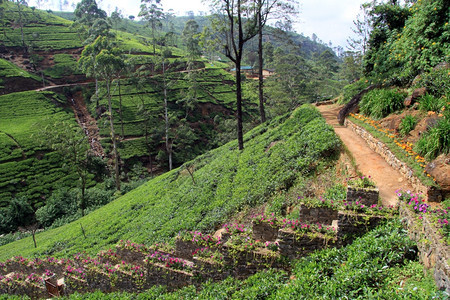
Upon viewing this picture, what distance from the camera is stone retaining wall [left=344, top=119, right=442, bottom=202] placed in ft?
22.4

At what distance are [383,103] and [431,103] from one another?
215 centimetres

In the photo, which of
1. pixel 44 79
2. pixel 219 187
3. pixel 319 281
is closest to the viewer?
pixel 319 281

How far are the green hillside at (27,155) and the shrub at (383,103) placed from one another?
103 ft

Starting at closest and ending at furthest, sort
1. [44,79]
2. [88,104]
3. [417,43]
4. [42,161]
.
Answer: [417,43], [42,161], [88,104], [44,79]

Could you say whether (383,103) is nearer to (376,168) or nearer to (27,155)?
(376,168)

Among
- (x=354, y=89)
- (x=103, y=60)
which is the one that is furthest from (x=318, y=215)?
(x=103, y=60)

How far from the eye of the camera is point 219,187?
13078 mm

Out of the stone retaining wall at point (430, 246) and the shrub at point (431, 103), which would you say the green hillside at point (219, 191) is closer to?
the shrub at point (431, 103)

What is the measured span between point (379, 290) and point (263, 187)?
637cm

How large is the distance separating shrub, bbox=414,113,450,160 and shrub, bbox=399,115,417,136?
1345 mm

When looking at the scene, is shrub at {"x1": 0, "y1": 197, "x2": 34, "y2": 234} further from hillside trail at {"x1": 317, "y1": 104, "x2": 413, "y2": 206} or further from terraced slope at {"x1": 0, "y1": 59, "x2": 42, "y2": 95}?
hillside trail at {"x1": 317, "y1": 104, "x2": 413, "y2": 206}

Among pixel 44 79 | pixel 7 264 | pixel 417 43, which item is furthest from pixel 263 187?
pixel 44 79

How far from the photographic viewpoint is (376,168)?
8953mm

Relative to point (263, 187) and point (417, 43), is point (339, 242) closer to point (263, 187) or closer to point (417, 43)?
point (263, 187)
